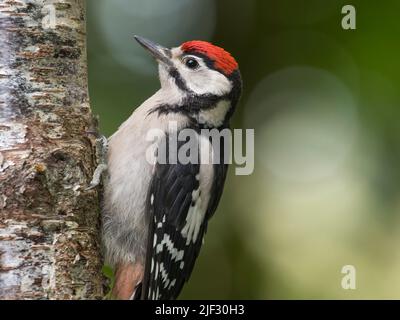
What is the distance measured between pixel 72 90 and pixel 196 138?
830 millimetres

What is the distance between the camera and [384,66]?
4938 millimetres

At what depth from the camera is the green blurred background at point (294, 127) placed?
4973mm

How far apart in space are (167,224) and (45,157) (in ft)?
2.96

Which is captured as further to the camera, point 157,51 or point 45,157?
point 157,51

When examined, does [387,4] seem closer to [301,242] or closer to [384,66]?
[384,66]

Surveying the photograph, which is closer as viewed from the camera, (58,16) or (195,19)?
(58,16)

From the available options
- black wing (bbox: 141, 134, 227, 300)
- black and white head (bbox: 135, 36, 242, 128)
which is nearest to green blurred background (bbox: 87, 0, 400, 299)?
black and white head (bbox: 135, 36, 242, 128)

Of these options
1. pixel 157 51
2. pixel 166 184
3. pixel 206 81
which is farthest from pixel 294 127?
pixel 166 184

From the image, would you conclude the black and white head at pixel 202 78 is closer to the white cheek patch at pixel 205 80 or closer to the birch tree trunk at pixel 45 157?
the white cheek patch at pixel 205 80

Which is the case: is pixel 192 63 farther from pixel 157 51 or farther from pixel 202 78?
pixel 157 51

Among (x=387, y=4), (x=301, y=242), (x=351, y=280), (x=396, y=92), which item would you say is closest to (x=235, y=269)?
(x=301, y=242)

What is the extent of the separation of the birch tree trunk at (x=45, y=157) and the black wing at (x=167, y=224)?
1.52 ft

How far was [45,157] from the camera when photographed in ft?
10.4
